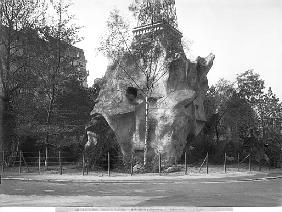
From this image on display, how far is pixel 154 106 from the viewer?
16.9m

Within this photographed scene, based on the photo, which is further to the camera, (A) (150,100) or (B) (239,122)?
(B) (239,122)

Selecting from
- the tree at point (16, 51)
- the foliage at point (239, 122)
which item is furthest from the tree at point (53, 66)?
the foliage at point (239, 122)

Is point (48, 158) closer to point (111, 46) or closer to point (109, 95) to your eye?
point (109, 95)

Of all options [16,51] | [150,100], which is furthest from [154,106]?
[16,51]

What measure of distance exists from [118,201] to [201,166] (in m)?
10.7

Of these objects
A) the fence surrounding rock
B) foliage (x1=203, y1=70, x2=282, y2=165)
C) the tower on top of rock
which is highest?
the tower on top of rock

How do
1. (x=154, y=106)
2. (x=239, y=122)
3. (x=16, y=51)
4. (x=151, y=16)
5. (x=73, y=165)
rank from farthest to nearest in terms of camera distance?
(x=239, y=122) → (x=154, y=106) → (x=73, y=165) → (x=16, y=51) → (x=151, y=16)

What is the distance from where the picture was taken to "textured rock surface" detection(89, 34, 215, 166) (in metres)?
16.6

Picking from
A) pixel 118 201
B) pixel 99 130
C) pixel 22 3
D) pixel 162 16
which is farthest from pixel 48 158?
pixel 118 201

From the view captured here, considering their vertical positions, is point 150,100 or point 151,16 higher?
point 151,16

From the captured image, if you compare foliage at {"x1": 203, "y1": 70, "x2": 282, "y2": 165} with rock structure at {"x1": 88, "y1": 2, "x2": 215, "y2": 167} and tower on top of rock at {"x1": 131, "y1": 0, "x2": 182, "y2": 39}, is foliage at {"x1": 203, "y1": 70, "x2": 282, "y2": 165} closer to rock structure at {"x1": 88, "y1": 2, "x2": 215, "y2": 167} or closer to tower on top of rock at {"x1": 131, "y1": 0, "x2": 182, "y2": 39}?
rock structure at {"x1": 88, "y1": 2, "x2": 215, "y2": 167}

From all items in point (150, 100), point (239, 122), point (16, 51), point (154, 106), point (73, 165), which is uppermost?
point (16, 51)

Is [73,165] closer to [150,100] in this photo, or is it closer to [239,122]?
[150,100]

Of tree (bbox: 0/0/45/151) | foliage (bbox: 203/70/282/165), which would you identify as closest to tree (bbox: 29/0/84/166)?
tree (bbox: 0/0/45/151)
